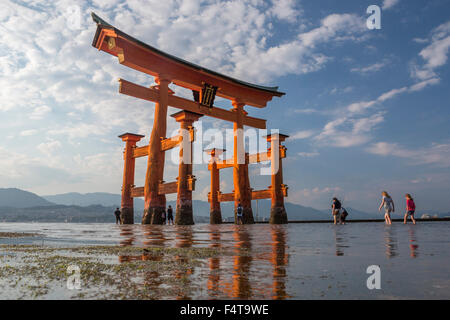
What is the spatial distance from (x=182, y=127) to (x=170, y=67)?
3943 millimetres

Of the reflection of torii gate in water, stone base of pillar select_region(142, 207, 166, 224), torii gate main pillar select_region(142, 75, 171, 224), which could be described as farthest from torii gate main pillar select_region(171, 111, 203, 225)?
torii gate main pillar select_region(142, 75, 171, 224)

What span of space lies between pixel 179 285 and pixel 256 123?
23.4 metres

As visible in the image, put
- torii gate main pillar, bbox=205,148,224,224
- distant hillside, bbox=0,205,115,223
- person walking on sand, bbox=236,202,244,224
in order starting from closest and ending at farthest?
person walking on sand, bbox=236,202,244,224
torii gate main pillar, bbox=205,148,224,224
distant hillside, bbox=0,205,115,223

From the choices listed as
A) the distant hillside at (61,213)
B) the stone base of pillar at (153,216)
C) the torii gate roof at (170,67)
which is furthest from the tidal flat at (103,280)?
the distant hillside at (61,213)

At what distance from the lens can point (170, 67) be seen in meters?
19.2

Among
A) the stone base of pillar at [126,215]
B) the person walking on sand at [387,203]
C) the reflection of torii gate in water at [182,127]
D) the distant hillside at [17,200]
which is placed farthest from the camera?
the distant hillside at [17,200]

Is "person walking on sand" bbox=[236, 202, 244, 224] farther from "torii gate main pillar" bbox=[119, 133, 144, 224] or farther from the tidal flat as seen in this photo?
the tidal flat

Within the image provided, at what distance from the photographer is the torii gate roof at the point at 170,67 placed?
53.8 feet

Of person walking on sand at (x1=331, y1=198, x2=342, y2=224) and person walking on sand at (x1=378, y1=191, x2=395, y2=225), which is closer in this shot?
person walking on sand at (x1=378, y1=191, x2=395, y2=225)

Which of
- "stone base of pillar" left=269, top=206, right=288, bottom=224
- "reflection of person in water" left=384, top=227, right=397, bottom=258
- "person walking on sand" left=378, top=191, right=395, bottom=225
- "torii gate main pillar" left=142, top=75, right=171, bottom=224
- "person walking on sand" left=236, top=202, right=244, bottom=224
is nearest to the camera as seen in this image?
"reflection of person in water" left=384, top=227, right=397, bottom=258

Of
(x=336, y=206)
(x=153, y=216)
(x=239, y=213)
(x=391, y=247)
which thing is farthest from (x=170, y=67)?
(x=391, y=247)

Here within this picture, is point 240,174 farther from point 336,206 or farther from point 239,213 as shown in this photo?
point 336,206

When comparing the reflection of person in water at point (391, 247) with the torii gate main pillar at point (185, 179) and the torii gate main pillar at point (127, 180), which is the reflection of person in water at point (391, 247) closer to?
the torii gate main pillar at point (185, 179)

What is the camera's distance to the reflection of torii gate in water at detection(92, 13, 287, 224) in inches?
679
